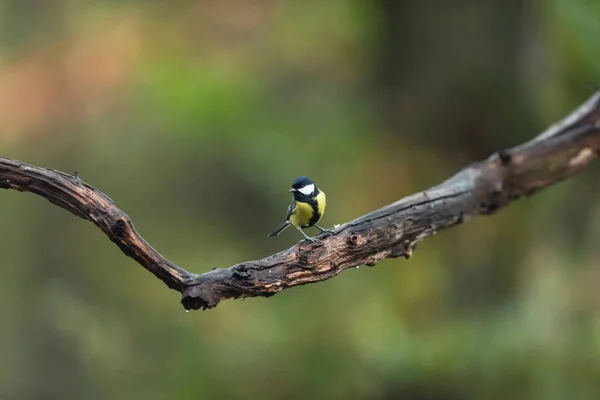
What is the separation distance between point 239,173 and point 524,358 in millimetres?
995

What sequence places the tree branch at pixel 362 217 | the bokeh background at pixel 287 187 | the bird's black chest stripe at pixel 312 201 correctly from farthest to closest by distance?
the bokeh background at pixel 287 187
the bird's black chest stripe at pixel 312 201
the tree branch at pixel 362 217

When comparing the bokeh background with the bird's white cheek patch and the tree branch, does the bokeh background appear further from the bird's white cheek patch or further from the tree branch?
the bird's white cheek patch

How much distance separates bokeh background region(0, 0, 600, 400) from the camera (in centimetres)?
145

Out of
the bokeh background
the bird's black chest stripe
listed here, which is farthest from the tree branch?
the bokeh background

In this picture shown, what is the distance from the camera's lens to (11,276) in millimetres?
1703

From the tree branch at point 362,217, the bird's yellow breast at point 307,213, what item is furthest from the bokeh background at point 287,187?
the bird's yellow breast at point 307,213

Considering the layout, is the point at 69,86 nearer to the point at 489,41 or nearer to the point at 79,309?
the point at 79,309

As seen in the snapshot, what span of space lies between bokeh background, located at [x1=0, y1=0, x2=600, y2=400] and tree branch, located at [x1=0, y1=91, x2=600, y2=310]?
11.0 inches

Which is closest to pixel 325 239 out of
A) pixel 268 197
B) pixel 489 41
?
pixel 489 41

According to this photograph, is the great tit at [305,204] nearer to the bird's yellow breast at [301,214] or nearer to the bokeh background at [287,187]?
the bird's yellow breast at [301,214]

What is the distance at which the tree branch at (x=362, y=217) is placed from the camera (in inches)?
23.6

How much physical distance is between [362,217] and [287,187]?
3.12 feet

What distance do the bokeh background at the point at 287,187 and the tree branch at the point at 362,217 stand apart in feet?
0.92

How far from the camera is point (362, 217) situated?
814mm
